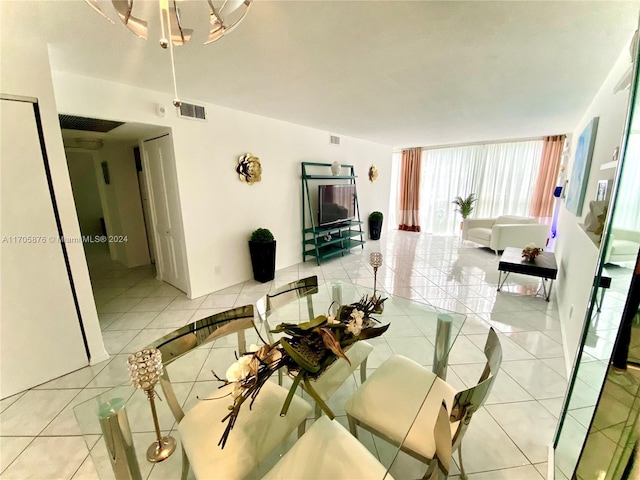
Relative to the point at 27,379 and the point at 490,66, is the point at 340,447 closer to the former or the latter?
the point at 27,379

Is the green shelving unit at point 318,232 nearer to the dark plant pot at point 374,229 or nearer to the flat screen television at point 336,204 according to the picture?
the flat screen television at point 336,204

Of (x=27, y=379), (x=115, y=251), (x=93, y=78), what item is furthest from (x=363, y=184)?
(x=27, y=379)

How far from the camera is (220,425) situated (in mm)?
1079

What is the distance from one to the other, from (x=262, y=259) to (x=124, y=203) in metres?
2.82

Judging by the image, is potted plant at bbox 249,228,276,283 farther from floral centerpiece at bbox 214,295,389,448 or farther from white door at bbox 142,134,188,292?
floral centerpiece at bbox 214,295,389,448

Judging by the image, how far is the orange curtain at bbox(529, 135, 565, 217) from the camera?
5.41m

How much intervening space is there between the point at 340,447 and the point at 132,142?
16.2 feet

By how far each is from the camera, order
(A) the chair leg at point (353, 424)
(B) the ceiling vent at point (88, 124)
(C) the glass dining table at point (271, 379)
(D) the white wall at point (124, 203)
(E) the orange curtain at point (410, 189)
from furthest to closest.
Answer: (E) the orange curtain at point (410, 189) → (D) the white wall at point (124, 203) → (B) the ceiling vent at point (88, 124) → (A) the chair leg at point (353, 424) → (C) the glass dining table at point (271, 379)

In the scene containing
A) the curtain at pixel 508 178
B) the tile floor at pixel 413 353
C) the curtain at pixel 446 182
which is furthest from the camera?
the curtain at pixel 446 182

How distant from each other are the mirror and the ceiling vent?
387 cm

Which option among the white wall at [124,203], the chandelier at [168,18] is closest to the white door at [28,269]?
the chandelier at [168,18]

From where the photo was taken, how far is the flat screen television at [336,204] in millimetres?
4691

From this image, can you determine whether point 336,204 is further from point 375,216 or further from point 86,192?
point 86,192

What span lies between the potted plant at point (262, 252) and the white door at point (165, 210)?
890 mm
